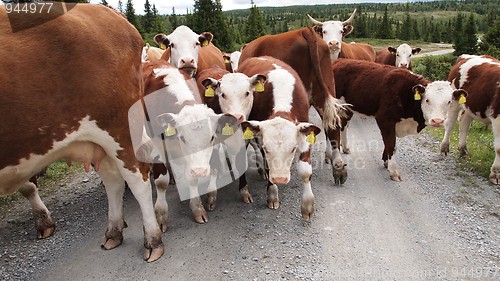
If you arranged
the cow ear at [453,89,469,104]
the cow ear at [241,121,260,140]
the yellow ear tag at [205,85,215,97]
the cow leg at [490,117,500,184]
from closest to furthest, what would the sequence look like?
the cow ear at [241,121,260,140]
the yellow ear tag at [205,85,215,97]
the cow ear at [453,89,469,104]
the cow leg at [490,117,500,184]

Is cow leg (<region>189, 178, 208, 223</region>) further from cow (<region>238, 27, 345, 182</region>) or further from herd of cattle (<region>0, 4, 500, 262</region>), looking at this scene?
cow (<region>238, 27, 345, 182</region>)

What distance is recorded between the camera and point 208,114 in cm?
493

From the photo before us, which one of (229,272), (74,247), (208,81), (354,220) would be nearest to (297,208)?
(354,220)

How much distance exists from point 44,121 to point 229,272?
8.03ft

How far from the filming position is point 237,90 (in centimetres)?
571

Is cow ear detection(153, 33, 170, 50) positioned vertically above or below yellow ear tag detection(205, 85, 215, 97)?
above

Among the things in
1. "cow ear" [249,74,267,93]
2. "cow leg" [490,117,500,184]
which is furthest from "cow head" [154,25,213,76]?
"cow leg" [490,117,500,184]

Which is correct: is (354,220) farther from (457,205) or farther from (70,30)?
(70,30)

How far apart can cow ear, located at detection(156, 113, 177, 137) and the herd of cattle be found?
0.02 meters

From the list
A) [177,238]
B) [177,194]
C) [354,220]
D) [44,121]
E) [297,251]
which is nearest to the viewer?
[44,121]

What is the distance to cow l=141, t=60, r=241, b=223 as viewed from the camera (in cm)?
476

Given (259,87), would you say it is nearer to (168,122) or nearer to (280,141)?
(280,141)

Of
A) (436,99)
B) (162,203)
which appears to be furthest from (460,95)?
(162,203)

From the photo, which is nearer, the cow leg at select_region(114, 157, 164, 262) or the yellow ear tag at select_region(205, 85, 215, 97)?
the cow leg at select_region(114, 157, 164, 262)
